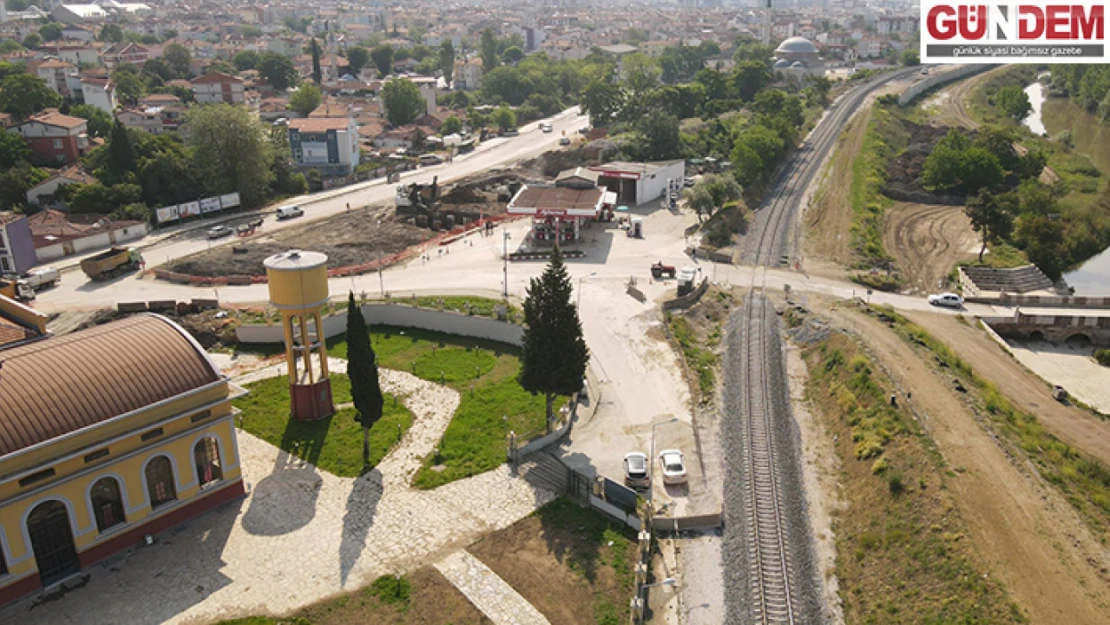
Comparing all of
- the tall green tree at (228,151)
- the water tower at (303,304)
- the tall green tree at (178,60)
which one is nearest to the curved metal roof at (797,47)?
the tall green tree at (178,60)

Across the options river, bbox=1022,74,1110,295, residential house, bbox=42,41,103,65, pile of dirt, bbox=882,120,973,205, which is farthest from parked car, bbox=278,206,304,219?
residential house, bbox=42,41,103,65

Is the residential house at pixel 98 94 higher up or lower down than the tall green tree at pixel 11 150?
higher up

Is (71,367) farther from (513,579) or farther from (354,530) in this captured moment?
(513,579)

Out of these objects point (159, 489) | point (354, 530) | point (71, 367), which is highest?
point (71, 367)

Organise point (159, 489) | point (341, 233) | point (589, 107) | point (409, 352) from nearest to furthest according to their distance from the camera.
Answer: point (159, 489)
point (409, 352)
point (341, 233)
point (589, 107)

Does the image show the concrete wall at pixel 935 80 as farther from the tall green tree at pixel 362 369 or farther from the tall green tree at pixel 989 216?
the tall green tree at pixel 362 369

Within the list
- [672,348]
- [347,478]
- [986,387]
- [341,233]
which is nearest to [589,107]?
[341,233]

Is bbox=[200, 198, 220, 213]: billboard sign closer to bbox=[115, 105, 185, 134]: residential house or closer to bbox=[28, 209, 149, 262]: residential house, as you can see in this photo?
bbox=[28, 209, 149, 262]: residential house
